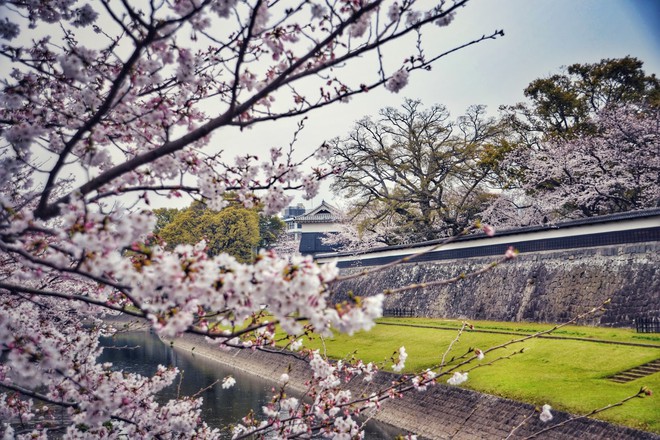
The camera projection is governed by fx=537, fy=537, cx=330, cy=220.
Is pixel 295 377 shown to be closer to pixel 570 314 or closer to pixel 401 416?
pixel 401 416

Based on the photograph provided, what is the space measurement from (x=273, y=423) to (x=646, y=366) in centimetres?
1134

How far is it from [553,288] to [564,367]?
6.46 meters

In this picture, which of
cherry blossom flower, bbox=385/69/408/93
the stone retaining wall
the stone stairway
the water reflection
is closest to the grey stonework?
the stone stairway

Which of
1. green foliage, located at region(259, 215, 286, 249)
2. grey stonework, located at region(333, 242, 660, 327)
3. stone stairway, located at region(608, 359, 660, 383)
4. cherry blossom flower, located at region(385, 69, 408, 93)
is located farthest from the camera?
green foliage, located at region(259, 215, 286, 249)

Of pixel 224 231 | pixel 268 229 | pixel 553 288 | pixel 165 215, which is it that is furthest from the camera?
pixel 165 215

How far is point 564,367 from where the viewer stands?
14.2 m

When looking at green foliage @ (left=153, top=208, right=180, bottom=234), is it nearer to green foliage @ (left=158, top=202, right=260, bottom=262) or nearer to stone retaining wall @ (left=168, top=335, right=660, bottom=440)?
green foliage @ (left=158, top=202, right=260, bottom=262)

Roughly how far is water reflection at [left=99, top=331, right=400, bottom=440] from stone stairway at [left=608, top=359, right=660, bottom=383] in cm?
617

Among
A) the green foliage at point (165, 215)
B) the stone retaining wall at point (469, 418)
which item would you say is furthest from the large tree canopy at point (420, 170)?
the green foliage at point (165, 215)

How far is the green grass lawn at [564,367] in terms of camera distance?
11.4 metres

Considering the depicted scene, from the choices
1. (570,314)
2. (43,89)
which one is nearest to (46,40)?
(43,89)

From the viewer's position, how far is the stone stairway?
12.4 metres

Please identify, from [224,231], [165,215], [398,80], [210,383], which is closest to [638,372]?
[398,80]

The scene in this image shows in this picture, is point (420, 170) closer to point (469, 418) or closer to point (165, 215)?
point (469, 418)
